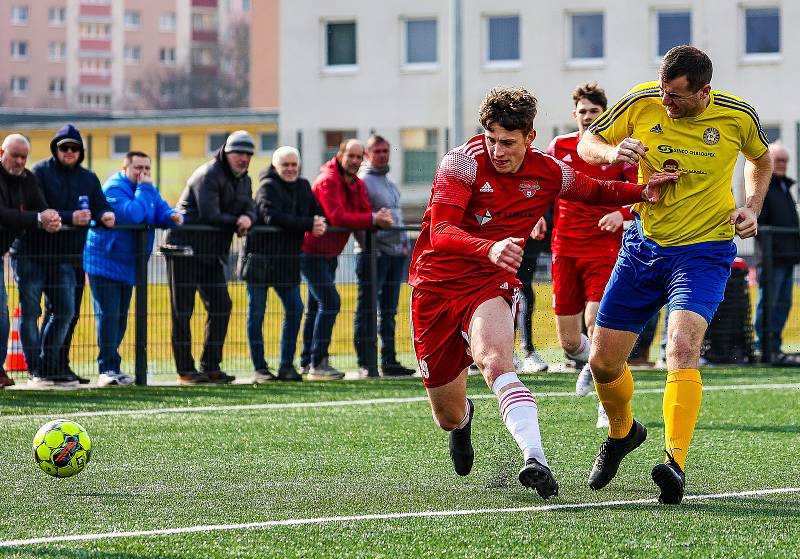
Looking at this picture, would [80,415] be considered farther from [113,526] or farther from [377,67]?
[377,67]

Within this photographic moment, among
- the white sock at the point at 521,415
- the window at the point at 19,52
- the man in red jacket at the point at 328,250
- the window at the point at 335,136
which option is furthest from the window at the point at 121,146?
the window at the point at 19,52

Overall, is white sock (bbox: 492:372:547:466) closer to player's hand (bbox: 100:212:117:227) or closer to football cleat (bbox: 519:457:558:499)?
football cleat (bbox: 519:457:558:499)

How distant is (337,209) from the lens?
13.6m

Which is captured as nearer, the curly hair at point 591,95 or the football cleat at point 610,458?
the football cleat at point 610,458

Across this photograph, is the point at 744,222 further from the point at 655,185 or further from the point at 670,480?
the point at 670,480

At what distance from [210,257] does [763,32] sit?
38831 mm

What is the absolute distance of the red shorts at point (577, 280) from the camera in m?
10.1

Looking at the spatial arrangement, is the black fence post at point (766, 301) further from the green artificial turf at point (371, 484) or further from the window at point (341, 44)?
the window at point (341, 44)

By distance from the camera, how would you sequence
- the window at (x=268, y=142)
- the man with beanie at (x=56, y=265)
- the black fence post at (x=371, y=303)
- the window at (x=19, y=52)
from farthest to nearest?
the window at (x=19, y=52) < the window at (x=268, y=142) < the black fence post at (x=371, y=303) < the man with beanie at (x=56, y=265)

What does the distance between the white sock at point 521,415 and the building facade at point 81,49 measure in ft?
389

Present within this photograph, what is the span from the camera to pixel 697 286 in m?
6.79

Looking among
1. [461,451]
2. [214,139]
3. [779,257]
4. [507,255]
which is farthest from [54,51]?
[507,255]

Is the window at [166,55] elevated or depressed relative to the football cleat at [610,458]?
elevated

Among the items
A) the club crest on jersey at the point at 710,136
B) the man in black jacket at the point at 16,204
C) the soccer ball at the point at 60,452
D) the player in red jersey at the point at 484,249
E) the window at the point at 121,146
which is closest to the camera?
the player in red jersey at the point at 484,249
